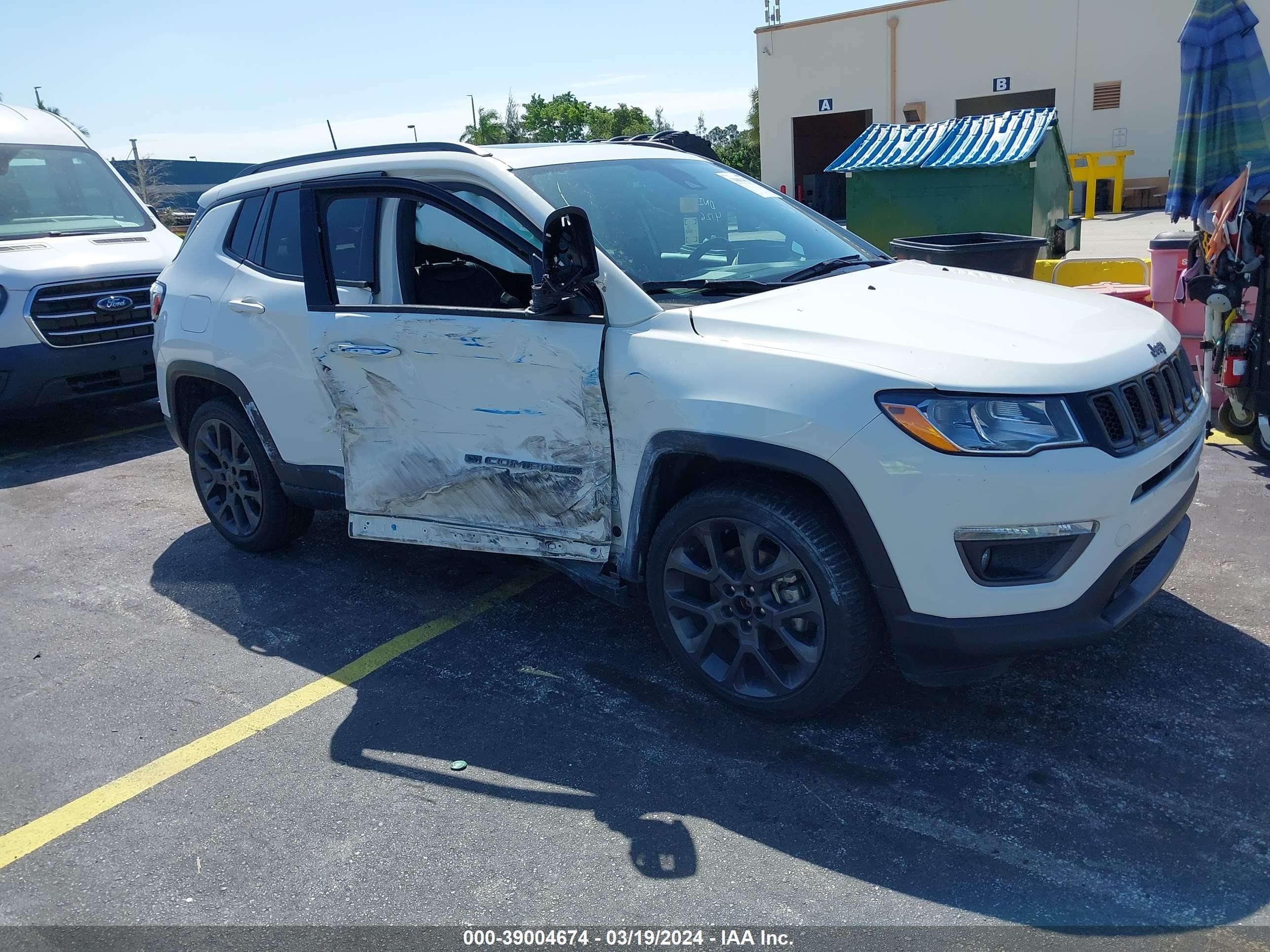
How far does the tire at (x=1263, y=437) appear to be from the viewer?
5.71 metres

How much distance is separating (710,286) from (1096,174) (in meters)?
28.3

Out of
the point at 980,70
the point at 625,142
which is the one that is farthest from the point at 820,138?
the point at 625,142

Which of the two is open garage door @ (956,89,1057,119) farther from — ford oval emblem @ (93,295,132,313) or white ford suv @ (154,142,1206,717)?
white ford suv @ (154,142,1206,717)

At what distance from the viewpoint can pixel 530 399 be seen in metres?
3.62

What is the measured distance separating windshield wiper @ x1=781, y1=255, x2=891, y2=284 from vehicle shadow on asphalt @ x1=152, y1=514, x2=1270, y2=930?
1.48m

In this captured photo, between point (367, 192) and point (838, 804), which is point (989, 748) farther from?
point (367, 192)

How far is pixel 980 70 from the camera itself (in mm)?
33844

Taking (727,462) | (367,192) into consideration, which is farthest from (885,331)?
(367,192)

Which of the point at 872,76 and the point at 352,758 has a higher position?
the point at 872,76

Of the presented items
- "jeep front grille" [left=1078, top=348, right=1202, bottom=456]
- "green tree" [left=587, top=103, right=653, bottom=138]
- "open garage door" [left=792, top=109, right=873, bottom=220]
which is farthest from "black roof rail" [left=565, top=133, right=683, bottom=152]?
"green tree" [left=587, top=103, right=653, bottom=138]

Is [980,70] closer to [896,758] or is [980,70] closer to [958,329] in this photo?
[958,329]

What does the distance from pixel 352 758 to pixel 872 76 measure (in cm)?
3678

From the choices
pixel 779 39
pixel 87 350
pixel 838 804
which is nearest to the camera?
pixel 838 804

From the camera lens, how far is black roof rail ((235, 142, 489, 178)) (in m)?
3.91
